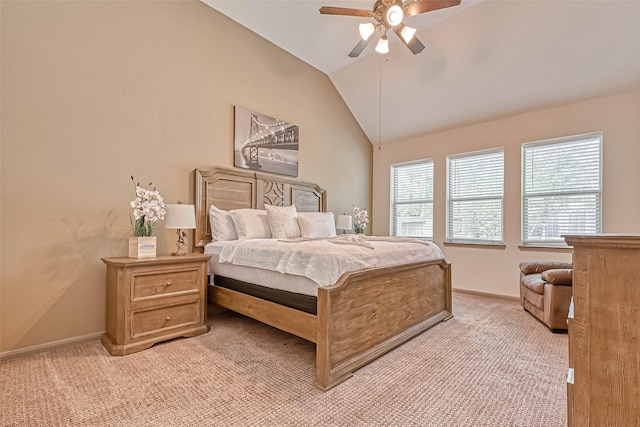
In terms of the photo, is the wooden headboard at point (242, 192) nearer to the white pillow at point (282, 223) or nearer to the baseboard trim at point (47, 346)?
the white pillow at point (282, 223)

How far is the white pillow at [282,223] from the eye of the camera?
3451 mm

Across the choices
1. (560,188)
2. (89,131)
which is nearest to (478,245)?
(560,188)

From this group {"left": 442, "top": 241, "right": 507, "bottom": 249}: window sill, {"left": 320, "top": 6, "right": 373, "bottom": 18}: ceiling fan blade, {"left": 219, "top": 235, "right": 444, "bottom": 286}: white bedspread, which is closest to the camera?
{"left": 219, "top": 235, "right": 444, "bottom": 286}: white bedspread

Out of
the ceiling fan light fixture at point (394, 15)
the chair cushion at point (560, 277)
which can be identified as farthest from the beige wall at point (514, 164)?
the ceiling fan light fixture at point (394, 15)

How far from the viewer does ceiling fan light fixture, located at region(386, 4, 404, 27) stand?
8.23 ft

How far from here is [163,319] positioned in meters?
2.55

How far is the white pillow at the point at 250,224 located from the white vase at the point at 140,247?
0.92m

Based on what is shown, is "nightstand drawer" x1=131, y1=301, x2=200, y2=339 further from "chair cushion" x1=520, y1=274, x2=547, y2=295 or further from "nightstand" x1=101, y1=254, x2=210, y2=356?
"chair cushion" x1=520, y1=274, x2=547, y2=295

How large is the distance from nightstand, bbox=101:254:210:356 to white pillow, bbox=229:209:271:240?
58cm

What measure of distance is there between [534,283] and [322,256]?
2.63 metres

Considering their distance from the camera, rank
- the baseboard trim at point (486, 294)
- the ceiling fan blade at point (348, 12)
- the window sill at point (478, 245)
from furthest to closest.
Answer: the window sill at point (478, 245)
the baseboard trim at point (486, 294)
the ceiling fan blade at point (348, 12)

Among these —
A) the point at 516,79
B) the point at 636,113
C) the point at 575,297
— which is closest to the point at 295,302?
the point at 575,297

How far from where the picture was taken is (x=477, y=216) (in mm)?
4691

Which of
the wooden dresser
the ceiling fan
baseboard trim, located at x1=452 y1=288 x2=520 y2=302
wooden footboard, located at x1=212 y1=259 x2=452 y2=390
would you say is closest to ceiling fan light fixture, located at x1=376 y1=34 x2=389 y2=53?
the ceiling fan
